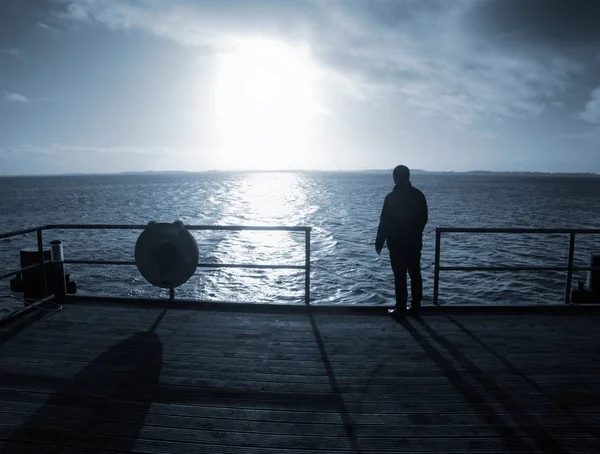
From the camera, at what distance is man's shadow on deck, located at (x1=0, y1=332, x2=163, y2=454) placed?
3178 mm

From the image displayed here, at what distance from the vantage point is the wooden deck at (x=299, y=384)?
3.26 m

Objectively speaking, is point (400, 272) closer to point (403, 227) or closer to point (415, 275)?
point (415, 275)

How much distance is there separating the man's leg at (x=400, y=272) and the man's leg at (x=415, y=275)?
9 centimetres

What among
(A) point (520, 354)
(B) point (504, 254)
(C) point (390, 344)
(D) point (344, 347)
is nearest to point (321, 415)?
(D) point (344, 347)

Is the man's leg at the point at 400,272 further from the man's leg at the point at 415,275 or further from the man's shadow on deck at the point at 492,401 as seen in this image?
the man's shadow on deck at the point at 492,401

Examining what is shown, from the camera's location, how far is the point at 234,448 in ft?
10.3

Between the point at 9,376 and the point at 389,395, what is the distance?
12.9ft

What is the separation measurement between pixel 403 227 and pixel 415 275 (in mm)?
811

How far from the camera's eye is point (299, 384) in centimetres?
412

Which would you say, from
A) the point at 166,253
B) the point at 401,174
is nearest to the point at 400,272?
the point at 401,174

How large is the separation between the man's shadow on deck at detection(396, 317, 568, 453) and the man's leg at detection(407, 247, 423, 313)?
88 centimetres

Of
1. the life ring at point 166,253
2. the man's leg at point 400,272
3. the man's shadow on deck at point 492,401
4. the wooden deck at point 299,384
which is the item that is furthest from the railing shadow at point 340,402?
the life ring at point 166,253

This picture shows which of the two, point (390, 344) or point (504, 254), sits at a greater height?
point (390, 344)

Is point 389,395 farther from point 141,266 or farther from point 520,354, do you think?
point 141,266
